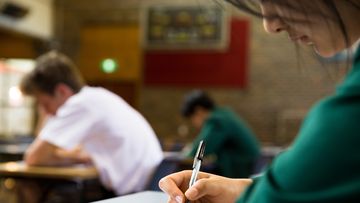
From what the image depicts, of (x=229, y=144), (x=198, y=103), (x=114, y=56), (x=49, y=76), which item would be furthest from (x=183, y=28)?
(x=49, y=76)

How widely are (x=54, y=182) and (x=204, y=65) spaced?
6.45m

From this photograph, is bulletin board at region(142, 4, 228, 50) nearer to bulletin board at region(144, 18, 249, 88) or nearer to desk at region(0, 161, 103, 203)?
bulletin board at region(144, 18, 249, 88)

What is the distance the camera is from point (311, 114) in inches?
23.0

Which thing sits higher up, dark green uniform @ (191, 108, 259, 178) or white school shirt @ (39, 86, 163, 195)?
white school shirt @ (39, 86, 163, 195)

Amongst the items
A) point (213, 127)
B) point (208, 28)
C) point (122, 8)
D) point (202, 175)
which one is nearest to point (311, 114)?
point (202, 175)

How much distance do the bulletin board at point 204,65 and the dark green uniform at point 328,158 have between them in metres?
8.46

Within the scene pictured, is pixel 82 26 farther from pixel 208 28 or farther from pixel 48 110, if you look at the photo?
pixel 48 110

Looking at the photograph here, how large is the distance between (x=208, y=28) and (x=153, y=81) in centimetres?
146

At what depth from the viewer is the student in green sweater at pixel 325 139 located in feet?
1.75

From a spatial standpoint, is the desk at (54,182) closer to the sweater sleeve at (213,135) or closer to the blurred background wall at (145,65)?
the sweater sleeve at (213,135)

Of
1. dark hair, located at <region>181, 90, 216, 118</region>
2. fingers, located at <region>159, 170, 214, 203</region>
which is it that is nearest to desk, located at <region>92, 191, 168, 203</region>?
fingers, located at <region>159, 170, 214, 203</region>

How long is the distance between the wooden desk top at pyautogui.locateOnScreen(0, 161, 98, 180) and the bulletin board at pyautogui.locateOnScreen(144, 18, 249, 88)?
21.1 ft

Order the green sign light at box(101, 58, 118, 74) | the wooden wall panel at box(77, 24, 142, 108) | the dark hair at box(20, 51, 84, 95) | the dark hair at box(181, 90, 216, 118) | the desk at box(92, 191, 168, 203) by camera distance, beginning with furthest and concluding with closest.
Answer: the green sign light at box(101, 58, 118, 74), the wooden wall panel at box(77, 24, 142, 108), the dark hair at box(181, 90, 216, 118), the dark hair at box(20, 51, 84, 95), the desk at box(92, 191, 168, 203)

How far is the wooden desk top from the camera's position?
8.48 ft
